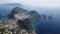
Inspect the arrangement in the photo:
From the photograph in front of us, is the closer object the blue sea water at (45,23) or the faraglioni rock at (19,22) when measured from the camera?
the faraglioni rock at (19,22)

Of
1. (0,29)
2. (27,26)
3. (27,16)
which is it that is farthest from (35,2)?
(0,29)

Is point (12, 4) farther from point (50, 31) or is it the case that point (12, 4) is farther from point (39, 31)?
point (50, 31)

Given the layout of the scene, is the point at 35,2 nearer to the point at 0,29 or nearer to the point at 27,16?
the point at 27,16

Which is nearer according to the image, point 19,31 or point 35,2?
point 19,31

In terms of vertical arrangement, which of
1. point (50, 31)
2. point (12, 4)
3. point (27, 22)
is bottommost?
point (50, 31)

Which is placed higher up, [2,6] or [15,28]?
[2,6]

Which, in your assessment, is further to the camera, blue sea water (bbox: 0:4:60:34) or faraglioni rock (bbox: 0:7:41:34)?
blue sea water (bbox: 0:4:60:34)

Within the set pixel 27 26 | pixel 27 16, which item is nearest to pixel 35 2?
pixel 27 16
